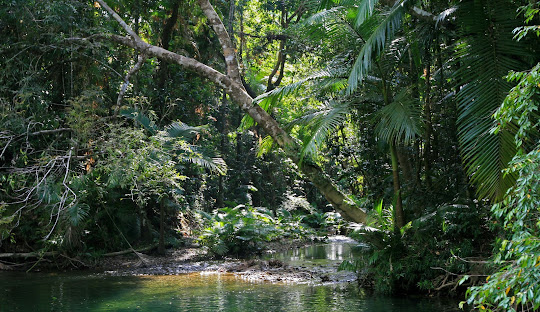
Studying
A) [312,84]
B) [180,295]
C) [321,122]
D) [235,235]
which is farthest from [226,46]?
[235,235]

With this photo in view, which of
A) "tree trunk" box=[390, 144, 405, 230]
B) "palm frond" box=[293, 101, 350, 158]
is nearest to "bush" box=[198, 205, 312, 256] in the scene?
"palm frond" box=[293, 101, 350, 158]

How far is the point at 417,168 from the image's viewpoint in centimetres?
934

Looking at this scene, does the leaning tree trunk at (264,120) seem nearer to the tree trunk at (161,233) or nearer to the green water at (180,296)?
the green water at (180,296)

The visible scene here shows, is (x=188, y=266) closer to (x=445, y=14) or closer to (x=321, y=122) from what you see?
(x=321, y=122)

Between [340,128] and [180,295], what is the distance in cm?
528

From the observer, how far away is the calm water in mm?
7488

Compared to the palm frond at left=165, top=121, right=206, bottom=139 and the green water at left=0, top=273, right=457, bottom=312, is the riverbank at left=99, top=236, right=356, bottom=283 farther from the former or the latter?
the palm frond at left=165, top=121, right=206, bottom=139

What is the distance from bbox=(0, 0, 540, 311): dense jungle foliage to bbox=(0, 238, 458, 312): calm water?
2.45 ft

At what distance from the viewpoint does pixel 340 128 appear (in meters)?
11.4

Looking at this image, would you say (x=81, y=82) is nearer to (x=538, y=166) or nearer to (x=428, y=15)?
(x=428, y=15)

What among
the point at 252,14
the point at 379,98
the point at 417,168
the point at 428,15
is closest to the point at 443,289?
the point at 417,168

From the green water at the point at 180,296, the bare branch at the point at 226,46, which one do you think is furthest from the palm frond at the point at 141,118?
the green water at the point at 180,296

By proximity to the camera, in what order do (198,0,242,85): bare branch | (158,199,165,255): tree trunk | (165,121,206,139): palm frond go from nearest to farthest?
(198,0,242,85): bare branch, (165,121,206,139): palm frond, (158,199,165,255): tree trunk

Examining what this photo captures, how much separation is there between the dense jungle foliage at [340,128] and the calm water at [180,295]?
0.75 meters
